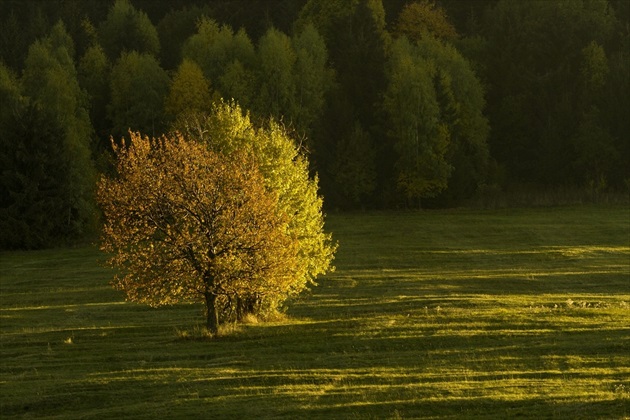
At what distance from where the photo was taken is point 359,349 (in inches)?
1533

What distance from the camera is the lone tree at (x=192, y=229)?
41781 mm

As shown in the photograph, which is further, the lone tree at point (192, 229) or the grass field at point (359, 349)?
the lone tree at point (192, 229)

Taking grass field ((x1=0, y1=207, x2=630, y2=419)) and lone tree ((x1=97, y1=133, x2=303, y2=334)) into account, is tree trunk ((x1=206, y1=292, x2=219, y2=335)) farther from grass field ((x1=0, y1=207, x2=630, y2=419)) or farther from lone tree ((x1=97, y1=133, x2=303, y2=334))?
grass field ((x1=0, y1=207, x2=630, y2=419))

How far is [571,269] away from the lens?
66625 millimetres

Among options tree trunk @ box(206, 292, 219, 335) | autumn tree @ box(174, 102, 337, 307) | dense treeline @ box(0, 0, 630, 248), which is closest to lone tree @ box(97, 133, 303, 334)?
tree trunk @ box(206, 292, 219, 335)

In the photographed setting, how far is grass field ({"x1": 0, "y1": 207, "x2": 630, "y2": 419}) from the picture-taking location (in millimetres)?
30203

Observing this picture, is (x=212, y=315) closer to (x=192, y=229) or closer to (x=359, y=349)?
(x=192, y=229)

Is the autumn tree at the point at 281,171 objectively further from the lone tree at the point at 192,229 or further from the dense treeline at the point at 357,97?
the dense treeline at the point at 357,97

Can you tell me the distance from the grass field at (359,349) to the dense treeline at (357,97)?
107 feet

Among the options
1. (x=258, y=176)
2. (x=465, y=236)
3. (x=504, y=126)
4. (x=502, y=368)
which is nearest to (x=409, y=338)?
(x=502, y=368)

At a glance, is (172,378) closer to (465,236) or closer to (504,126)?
(465,236)

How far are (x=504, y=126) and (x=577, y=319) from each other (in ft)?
281

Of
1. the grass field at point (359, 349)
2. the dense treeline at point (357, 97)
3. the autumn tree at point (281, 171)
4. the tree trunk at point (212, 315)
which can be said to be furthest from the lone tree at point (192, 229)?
the dense treeline at point (357, 97)

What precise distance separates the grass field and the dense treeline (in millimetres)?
32532
